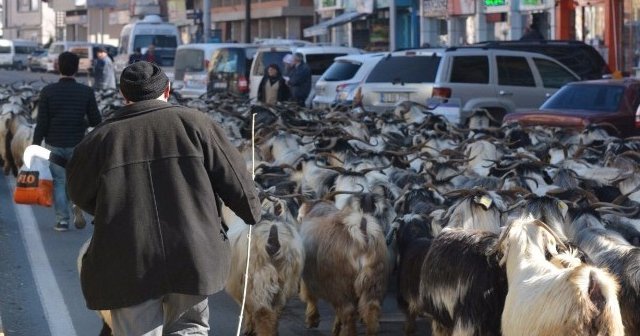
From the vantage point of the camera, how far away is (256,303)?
329 inches

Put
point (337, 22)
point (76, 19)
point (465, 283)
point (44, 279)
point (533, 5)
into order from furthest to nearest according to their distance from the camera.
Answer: point (76, 19), point (337, 22), point (533, 5), point (44, 279), point (465, 283)

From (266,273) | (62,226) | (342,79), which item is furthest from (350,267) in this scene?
(342,79)

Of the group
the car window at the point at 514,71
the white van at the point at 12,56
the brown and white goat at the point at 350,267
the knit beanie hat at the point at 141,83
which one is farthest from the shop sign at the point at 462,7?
the white van at the point at 12,56

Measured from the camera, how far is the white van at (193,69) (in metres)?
29.2

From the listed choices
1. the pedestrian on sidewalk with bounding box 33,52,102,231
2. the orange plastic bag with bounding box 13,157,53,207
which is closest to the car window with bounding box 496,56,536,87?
the pedestrian on sidewalk with bounding box 33,52,102,231

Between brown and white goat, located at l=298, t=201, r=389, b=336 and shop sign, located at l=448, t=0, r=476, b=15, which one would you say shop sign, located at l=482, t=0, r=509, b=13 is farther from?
brown and white goat, located at l=298, t=201, r=389, b=336

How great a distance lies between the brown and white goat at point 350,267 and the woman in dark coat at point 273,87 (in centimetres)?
1497

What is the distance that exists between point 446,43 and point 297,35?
17423 millimetres

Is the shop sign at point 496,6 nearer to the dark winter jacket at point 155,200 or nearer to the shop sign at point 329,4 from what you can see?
the shop sign at point 329,4

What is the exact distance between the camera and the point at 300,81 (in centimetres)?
2420

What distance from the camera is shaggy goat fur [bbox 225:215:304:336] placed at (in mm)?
8352

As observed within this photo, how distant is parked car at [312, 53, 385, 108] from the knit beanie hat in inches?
642

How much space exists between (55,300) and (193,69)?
68.4 feet

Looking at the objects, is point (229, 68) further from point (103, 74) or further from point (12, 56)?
point (12, 56)
